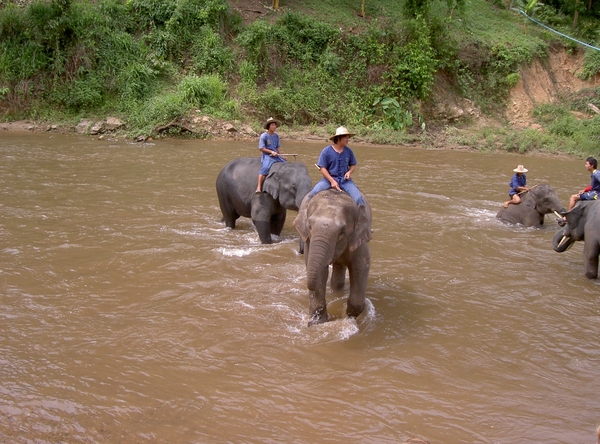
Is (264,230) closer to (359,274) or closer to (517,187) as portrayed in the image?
(359,274)

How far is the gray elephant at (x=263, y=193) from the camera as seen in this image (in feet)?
27.7

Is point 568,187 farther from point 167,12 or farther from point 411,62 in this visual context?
point 167,12

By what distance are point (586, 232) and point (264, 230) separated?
15.1ft

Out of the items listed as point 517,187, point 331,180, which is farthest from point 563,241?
point 331,180

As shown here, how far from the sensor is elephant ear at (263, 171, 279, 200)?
854 centimetres

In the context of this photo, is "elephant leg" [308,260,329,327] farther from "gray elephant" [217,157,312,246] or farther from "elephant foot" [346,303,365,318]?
"gray elephant" [217,157,312,246]

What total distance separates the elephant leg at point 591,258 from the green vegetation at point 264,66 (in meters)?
13.7

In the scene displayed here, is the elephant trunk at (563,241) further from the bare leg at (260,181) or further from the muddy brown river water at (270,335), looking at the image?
the bare leg at (260,181)

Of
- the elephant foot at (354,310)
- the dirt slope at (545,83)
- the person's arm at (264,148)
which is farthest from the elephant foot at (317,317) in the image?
the dirt slope at (545,83)

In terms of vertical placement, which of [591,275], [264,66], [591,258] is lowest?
[591,275]

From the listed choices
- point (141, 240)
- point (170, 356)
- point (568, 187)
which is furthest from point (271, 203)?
point (568, 187)

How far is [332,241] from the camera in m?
5.44

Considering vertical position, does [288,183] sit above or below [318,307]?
above

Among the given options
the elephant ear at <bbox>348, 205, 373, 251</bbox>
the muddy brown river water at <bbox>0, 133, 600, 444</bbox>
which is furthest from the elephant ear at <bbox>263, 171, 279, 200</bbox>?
the elephant ear at <bbox>348, 205, 373, 251</bbox>
